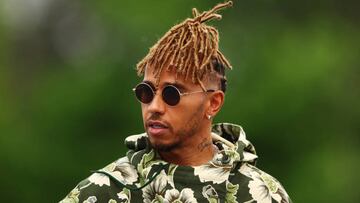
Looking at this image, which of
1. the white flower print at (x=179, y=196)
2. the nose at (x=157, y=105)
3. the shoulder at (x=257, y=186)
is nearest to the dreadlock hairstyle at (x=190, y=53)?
the nose at (x=157, y=105)

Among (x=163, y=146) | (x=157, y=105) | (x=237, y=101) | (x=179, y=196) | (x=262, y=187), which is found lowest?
(x=237, y=101)

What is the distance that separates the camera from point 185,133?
9.17 metres

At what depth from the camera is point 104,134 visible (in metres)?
21.5

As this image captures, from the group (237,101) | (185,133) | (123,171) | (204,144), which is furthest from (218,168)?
(237,101)

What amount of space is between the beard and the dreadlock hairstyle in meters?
0.16

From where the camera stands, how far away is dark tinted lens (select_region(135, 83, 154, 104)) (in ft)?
29.7

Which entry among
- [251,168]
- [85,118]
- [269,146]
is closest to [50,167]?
[85,118]

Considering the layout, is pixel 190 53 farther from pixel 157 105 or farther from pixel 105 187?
pixel 105 187

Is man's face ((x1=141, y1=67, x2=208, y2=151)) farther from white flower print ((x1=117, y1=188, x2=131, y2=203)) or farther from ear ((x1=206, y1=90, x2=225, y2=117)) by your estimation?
white flower print ((x1=117, y1=188, x2=131, y2=203))

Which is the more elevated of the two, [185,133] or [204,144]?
[185,133]

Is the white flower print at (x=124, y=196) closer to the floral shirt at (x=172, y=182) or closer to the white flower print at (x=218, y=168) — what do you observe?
the floral shirt at (x=172, y=182)

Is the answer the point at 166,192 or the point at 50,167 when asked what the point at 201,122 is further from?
the point at 50,167

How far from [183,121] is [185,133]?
0.07m

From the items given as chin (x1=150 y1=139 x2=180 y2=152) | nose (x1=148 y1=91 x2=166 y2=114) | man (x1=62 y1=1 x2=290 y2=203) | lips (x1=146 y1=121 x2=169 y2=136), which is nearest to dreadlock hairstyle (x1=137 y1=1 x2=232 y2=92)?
man (x1=62 y1=1 x2=290 y2=203)
